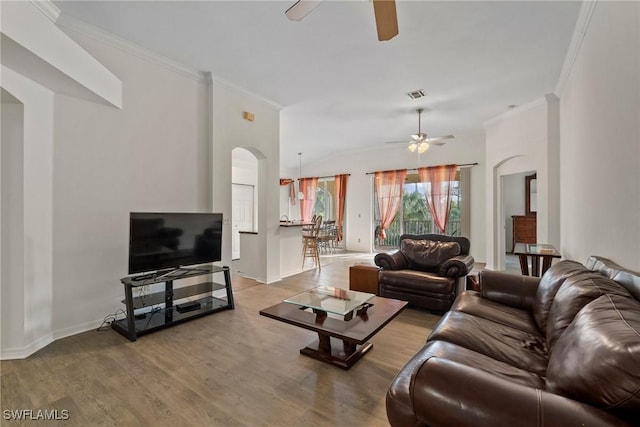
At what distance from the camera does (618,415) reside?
2.98 feet

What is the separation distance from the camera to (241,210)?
7.91m

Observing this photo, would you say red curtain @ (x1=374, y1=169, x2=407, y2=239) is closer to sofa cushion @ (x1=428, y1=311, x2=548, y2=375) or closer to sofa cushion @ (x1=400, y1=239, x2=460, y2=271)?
sofa cushion @ (x1=400, y1=239, x2=460, y2=271)

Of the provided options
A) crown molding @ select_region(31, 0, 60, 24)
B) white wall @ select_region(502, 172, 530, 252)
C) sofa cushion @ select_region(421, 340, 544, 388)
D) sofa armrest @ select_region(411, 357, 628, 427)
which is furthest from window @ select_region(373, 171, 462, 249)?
crown molding @ select_region(31, 0, 60, 24)

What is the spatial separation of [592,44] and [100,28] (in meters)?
4.66

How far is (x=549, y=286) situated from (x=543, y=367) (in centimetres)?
82

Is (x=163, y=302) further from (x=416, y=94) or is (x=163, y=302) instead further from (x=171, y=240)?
(x=416, y=94)

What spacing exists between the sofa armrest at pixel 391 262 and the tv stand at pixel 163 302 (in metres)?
1.98

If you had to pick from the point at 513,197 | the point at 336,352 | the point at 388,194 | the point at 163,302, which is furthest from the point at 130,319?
the point at 513,197

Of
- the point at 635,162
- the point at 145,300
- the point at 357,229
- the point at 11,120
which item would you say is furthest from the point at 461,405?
the point at 357,229

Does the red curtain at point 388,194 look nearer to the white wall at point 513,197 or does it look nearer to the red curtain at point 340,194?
the red curtain at point 340,194

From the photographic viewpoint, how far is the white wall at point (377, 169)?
654cm

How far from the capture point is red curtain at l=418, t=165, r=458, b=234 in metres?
6.86

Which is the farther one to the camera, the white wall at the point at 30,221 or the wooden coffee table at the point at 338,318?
the white wall at the point at 30,221

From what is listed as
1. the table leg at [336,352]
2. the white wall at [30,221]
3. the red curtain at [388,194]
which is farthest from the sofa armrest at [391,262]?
the red curtain at [388,194]
